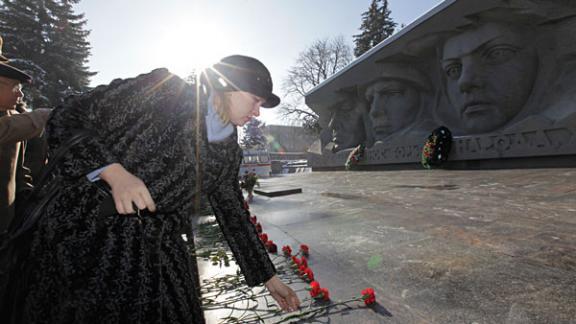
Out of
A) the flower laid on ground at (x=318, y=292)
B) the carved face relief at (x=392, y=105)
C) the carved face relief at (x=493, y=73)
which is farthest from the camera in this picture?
the carved face relief at (x=392, y=105)

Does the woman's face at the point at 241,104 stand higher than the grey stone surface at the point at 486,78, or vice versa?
the grey stone surface at the point at 486,78

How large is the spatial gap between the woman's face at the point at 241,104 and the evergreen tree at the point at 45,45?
24776mm

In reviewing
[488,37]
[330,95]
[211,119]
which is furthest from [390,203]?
[330,95]

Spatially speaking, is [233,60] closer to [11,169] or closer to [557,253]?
[11,169]

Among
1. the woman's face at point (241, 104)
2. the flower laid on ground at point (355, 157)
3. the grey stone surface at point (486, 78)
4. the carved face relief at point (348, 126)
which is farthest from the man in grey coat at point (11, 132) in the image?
the carved face relief at point (348, 126)

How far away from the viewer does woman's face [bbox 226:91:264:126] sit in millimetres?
1240

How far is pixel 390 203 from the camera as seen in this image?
15.4 ft

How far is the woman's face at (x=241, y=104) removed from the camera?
124cm

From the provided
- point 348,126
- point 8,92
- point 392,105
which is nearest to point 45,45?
point 348,126

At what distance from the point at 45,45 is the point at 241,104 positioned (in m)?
28.8

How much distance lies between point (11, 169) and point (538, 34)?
12.4 meters

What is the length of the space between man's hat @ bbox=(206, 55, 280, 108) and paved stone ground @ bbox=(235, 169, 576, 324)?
4.10 ft

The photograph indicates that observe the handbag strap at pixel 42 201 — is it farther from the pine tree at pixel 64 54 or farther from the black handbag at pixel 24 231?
the pine tree at pixel 64 54

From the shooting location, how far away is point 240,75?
1.18 meters
